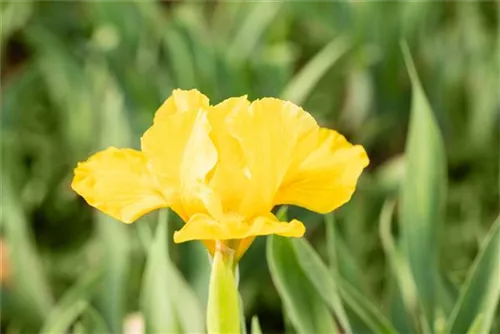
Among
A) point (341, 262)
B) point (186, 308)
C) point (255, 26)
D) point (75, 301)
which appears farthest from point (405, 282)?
point (255, 26)

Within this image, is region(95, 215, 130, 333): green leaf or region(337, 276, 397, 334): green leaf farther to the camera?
region(95, 215, 130, 333): green leaf

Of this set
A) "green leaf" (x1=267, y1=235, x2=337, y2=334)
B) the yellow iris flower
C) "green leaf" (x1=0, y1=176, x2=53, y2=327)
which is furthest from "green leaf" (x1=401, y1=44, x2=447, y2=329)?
"green leaf" (x1=0, y1=176, x2=53, y2=327)

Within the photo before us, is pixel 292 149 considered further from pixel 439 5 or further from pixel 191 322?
pixel 439 5

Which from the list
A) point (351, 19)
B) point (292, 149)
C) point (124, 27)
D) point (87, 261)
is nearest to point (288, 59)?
point (351, 19)

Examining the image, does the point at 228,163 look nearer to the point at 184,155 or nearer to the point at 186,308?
the point at 184,155

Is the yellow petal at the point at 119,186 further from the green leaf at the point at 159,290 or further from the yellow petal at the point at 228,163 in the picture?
the green leaf at the point at 159,290

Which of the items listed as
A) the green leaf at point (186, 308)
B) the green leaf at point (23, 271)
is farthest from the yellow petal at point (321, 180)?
the green leaf at point (23, 271)

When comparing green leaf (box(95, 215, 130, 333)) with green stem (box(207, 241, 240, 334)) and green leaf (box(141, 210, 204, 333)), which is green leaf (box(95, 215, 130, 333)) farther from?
green stem (box(207, 241, 240, 334))
